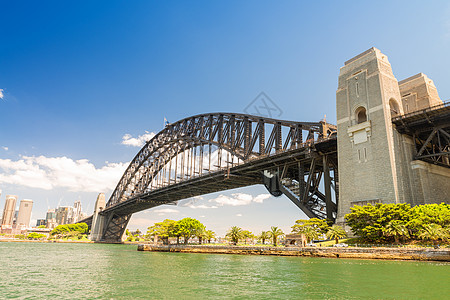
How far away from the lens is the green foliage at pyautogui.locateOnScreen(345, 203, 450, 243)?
35469 mm

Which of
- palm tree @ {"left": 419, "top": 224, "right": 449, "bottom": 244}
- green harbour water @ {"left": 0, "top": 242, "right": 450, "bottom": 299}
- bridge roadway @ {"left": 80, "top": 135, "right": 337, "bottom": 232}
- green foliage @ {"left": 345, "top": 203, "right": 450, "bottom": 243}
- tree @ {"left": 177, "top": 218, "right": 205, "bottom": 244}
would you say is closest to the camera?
green harbour water @ {"left": 0, "top": 242, "right": 450, "bottom": 299}

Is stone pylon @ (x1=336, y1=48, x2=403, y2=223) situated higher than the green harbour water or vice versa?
stone pylon @ (x1=336, y1=48, x2=403, y2=223)

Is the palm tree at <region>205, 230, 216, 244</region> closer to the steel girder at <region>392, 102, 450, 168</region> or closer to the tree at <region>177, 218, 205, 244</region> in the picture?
the tree at <region>177, 218, 205, 244</region>

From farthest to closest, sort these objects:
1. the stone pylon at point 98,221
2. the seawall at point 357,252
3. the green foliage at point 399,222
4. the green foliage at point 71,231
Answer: the green foliage at point 71,231
the stone pylon at point 98,221
the green foliage at point 399,222
the seawall at point 357,252

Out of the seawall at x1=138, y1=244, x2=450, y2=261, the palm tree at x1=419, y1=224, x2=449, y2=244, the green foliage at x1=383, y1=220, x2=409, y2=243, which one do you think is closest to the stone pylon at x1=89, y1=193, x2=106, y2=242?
the seawall at x1=138, y1=244, x2=450, y2=261

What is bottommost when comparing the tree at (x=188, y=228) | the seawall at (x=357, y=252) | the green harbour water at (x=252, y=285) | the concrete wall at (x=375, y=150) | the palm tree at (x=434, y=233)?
the green harbour water at (x=252, y=285)

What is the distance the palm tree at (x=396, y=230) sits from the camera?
36931mm

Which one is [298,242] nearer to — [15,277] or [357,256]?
[357,256]

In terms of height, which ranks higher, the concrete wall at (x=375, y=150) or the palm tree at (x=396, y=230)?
the concrete wall at (x=375, y=150)

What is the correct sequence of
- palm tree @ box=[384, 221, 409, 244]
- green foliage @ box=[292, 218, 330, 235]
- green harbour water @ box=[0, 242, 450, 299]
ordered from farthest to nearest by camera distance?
green foliage @ box=[292, 218, 330, 235] < palm tree @ box=[384, 221, 409, 244] < green harbour water @ box=[0, 242, 450, 299]

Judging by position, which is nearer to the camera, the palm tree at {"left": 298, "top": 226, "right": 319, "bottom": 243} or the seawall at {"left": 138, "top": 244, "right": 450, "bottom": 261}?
the seawall at {"left": 138, "top": 244, "right": 450, "bottom": 261}

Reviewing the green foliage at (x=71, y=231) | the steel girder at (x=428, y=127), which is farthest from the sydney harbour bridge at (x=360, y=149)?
the green foliage at (x=71, y=231)

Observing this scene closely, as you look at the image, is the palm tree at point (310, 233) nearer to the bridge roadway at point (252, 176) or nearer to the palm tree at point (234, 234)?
the bridge roadway at point (252, 176)

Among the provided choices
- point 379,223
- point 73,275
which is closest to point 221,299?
point 73,275
